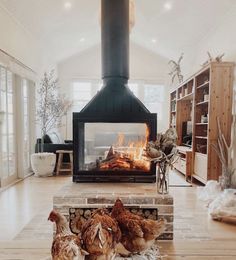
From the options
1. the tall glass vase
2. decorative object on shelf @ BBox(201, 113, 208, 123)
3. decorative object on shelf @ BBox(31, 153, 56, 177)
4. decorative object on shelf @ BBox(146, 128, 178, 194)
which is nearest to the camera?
decorative object on shelf @ BBox(146, 128, 178, 194)

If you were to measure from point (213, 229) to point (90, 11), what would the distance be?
15.0 feet

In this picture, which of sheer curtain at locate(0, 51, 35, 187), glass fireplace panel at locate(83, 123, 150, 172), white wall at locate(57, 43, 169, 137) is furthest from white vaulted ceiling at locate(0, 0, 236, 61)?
glass fireplace panel at locate(83, 123, 150, 172)

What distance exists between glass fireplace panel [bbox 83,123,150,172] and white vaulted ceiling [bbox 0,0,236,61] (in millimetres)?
2704

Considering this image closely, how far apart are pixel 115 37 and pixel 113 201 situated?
1.60m

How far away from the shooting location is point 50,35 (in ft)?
17.7

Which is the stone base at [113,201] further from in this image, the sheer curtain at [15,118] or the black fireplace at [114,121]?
the sheer curtain at [15,118]

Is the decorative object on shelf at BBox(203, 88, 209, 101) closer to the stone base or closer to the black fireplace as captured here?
the black fireplace

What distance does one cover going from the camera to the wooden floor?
1.25 meters

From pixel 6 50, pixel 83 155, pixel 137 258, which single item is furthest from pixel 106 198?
pixel 6 50

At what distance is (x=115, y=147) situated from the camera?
2.54 meters

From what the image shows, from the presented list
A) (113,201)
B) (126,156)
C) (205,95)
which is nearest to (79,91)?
(205,95)

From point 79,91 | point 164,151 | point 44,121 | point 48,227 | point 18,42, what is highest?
point 18,42

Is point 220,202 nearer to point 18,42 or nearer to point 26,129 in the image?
point 26,129

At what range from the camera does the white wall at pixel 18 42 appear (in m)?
3.75
